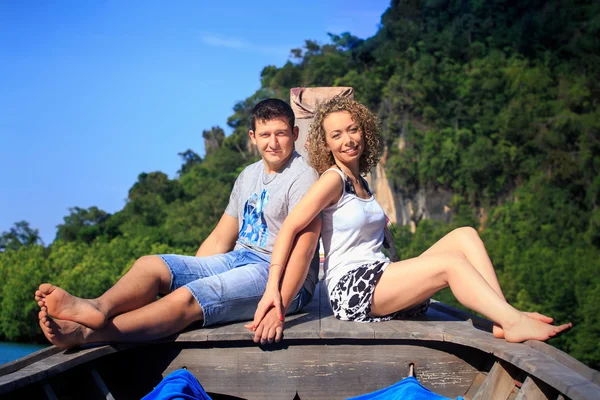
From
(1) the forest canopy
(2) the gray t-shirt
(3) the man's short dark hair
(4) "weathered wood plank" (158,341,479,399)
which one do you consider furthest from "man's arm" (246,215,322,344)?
(1) the forest canopy

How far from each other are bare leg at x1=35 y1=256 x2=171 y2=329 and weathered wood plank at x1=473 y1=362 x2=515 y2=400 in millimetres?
1200

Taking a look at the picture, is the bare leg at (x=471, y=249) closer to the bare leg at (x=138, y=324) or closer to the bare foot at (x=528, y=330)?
the bare foot at (x=528, y=330)

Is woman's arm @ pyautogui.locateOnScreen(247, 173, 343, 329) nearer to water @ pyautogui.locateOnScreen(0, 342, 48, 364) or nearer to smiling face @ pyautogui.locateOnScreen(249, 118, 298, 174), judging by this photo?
smiling face @ pyautogui.locateOnScreen(249, 118, 298, 174)

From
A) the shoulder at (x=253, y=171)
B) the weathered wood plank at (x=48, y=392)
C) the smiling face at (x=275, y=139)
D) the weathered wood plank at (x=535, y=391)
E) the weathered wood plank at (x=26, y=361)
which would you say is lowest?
the weathered wood plank at (x=535, y=391)

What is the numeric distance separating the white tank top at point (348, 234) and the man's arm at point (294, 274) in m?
0.10

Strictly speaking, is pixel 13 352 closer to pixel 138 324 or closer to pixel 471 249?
pixel 138 324

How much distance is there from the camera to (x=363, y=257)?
2965 millimetres

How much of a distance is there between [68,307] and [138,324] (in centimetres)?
27

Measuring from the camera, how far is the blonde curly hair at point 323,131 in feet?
10.2

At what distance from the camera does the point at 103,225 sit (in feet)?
149

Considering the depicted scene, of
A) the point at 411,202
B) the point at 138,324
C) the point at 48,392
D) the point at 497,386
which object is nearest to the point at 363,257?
the point at 497,386

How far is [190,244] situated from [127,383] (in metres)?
38.5

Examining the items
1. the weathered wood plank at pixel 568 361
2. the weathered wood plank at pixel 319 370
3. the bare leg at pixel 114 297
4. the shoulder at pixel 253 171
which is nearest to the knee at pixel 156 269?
the bare leg at pixel 114 297

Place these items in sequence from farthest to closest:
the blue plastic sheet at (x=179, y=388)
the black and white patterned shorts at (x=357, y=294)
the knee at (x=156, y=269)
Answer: the black and white patterned shorts at (x=357, y=294)
the knee at (x=156, y=269)
the blue plastic sheet at (x=179, y=388)
